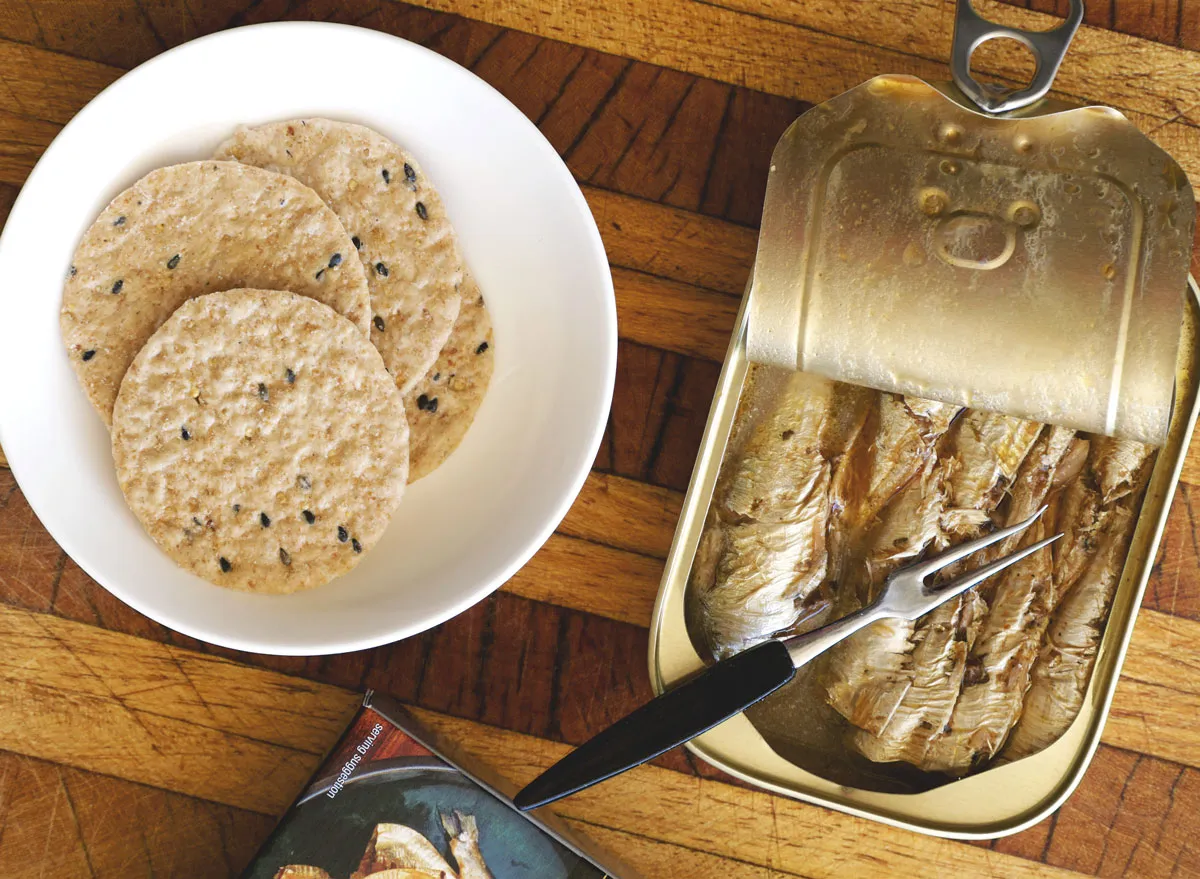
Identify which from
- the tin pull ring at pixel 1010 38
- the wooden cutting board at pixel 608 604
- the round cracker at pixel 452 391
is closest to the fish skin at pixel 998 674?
the wooden cutting board at pixel 608 604

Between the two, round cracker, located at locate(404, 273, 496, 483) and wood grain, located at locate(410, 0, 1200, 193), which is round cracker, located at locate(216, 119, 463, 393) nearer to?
round cracker, located at locate(404, 273, 496, 483)

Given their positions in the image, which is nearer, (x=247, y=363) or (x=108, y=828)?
(x=247, y=363)

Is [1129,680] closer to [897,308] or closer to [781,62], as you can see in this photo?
[897,308]

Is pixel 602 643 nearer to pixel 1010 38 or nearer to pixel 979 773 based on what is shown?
pixel 979 773

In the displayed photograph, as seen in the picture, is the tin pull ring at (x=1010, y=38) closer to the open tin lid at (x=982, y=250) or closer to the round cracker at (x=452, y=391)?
the open tin lid at (x=982, y=250)

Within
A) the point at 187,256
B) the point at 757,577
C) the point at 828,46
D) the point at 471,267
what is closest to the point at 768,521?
the point at 757,577

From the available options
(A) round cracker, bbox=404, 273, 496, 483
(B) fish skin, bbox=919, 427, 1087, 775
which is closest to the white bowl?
(A) round cracker, bbox=404, 273, 496, 483
